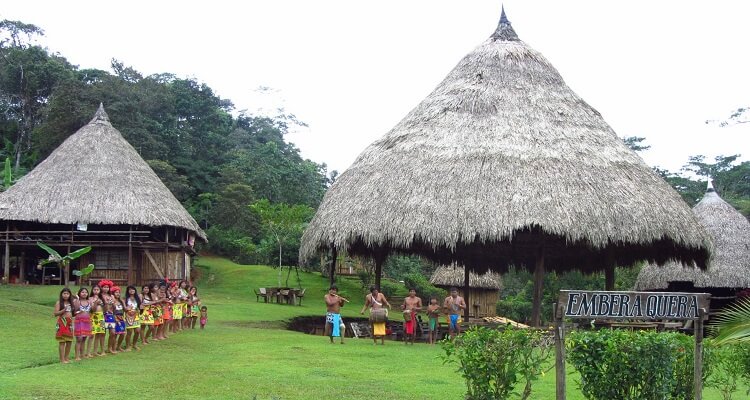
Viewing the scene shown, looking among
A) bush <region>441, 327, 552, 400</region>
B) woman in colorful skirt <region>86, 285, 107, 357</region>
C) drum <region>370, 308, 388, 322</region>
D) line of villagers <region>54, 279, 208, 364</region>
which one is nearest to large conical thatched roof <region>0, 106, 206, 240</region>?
line of villagers <region>54, 279, 208, 364</region>

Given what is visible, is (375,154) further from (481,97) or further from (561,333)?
(561,333)

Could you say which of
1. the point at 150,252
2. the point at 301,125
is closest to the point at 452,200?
the point at 150,252

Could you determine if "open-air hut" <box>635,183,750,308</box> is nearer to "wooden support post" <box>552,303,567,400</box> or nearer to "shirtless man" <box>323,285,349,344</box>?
"shirtless man" <box>323,285,349,344</box>

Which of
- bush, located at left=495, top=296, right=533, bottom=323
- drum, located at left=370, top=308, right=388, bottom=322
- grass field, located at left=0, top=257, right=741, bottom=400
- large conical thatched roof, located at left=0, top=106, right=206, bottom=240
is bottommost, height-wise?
bush, located at left=495, top=296, right=533, bottom=323

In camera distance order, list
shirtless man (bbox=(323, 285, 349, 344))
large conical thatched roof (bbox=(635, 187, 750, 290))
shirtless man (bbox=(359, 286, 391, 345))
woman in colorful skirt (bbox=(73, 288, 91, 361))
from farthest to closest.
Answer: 1. large conical thatched roof (bbox=(635, 187, 750, 290))
2. shirtless man (bbox=(359, 286, 391, 345))
3. shirtless man (bbox=(323, 285, 349, 344))
4. woman in colorful skirt (bbox=(73, 288, 91, 361))

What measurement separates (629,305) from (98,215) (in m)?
20.9

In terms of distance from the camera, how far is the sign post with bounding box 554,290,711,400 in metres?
6.82

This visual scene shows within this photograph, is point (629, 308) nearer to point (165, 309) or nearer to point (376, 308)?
point (376, 308)

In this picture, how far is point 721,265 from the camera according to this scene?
22.9 meters

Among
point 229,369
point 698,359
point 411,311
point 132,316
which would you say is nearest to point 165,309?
point 132,316

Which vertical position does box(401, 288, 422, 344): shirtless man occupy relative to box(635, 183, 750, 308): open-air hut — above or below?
below

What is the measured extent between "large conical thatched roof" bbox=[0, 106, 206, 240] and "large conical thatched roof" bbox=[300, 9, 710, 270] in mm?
9482

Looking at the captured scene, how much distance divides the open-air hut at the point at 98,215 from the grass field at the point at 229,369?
7.37 metres

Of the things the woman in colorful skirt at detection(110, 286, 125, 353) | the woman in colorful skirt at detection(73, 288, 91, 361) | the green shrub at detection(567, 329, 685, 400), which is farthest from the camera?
the woman in colorful skirt at detection(110, 286, 125, 353)
